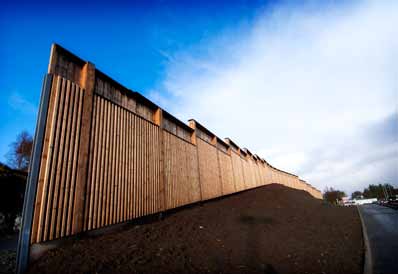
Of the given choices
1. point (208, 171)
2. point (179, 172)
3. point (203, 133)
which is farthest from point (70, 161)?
point (203, 133)

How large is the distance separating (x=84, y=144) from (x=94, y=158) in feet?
1.31

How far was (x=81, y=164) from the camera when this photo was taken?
417cm

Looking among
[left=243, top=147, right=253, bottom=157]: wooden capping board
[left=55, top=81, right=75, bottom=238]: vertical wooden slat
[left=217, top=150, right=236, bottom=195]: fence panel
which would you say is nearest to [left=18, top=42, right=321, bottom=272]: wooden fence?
[left=55, top=81, right=75, bottom=238]: vertical wooden slat

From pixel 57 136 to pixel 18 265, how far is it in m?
2.22

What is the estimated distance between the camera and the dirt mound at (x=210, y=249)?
10.7ft

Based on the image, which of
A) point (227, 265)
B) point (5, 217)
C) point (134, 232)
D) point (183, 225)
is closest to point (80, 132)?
point (134, 232)

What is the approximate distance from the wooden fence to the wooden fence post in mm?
19

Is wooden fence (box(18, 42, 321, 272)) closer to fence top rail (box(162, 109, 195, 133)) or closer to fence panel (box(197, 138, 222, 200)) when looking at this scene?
fence top rail (box(162, 109, 195, 133))

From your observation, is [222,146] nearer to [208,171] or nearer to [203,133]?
[203,133]

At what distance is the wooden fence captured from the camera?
3.60m

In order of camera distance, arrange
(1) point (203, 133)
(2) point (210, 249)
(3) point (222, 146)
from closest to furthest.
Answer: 1. (2) point (210, 249)
2. (1) point (203, 133)
3. (3) point (222, 146)

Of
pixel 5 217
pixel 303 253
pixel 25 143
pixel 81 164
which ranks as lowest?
pixel 303 253

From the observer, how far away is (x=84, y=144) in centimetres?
434

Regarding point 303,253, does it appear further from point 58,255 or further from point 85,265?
point 58,255
